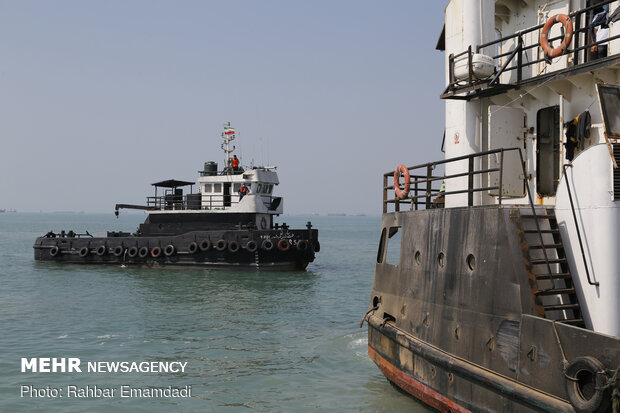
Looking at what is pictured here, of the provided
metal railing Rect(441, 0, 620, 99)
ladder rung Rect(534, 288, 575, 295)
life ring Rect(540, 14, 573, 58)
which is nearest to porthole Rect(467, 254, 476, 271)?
ladder rung Rect(534, 288, 575, 295)

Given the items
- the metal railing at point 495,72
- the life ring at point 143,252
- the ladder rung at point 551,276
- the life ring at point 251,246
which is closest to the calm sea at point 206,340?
the life ring at point 251,246

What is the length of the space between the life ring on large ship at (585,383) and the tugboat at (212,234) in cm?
2278

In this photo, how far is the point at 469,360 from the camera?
7480 millimetres

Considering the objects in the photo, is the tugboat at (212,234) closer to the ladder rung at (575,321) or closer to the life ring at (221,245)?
the life ring at (221,245)

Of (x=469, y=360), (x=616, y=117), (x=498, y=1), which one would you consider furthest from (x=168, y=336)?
(x=616, y=117)

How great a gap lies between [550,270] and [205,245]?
23.8 metres

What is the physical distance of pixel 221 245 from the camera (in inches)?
1137

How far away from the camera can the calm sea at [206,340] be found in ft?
33.7

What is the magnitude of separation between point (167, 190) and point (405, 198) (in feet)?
84.5

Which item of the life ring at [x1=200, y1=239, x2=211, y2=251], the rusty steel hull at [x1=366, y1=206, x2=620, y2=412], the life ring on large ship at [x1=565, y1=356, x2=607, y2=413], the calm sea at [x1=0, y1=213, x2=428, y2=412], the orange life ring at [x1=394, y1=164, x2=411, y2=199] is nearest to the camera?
the life ring on large ship at [x1=565, y1=356, x2=607, y2=413]

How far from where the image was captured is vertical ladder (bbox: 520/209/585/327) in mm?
6574

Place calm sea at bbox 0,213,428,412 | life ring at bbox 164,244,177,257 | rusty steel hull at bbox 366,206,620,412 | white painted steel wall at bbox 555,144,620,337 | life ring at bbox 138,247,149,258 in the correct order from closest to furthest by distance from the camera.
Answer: rusty steel hull at bbox 366,206,620,412 < white painted steel wall at bbox 555,144,620,337 < calm sea at bbox 0,213,428,412 < life ring at bbox 164,244,177,257 < life ring at bbox 138,247,149,258

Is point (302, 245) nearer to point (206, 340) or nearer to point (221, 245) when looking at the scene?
point (221, 245)

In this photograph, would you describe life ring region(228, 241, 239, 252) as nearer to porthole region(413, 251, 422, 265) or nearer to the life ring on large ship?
porthole region(413, 251, 422, 265)
